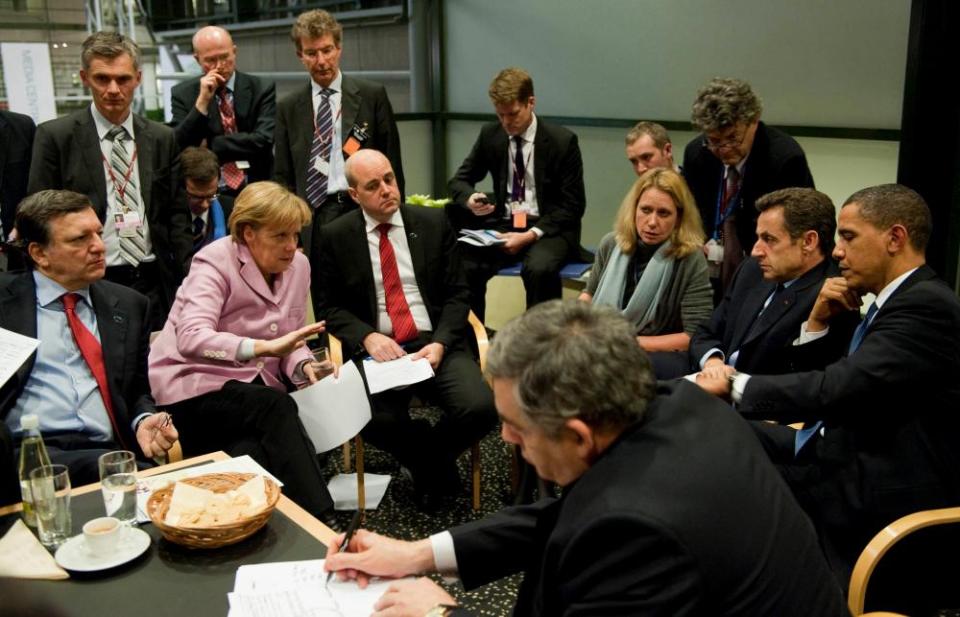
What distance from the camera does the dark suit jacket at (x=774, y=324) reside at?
2.83 metres

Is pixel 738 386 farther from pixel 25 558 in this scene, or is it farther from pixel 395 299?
pixel 25 558

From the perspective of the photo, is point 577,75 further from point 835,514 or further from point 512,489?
point 835,514

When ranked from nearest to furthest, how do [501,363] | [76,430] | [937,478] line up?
1. [501,363]
2. [937,478]
3. [76,430]

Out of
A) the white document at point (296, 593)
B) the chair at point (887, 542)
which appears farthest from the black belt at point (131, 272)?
the chair at point (887, 542)

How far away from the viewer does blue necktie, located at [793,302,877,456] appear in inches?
95.4

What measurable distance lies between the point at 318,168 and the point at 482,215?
0.97 meters

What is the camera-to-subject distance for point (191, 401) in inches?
120

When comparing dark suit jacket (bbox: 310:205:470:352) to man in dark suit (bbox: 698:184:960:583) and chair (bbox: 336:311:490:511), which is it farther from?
man in dark suit (bbox: 698:184:960:583)

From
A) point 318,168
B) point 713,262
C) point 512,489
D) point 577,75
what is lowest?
point 512,489

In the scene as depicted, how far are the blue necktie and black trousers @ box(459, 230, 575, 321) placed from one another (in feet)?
6.59

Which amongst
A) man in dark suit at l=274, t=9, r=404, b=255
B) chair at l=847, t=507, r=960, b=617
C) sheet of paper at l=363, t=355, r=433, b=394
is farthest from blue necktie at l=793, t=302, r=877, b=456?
man in dark suit at l=274, t=9, r=404, b=255

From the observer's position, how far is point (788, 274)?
295 centimetres

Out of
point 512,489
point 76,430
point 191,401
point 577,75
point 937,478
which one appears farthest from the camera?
point 577,75

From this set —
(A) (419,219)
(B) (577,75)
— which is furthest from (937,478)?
(B) (577,75)
